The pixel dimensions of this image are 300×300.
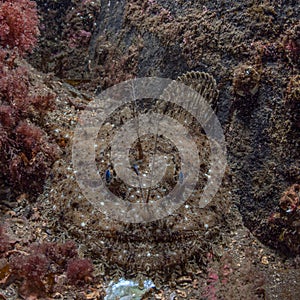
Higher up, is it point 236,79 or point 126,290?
point 236,79

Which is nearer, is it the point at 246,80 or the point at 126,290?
the point at 126,290

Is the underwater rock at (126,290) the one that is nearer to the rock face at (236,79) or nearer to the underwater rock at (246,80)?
the rock face at (236,79)

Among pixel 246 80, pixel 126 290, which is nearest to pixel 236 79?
pixel 246 80

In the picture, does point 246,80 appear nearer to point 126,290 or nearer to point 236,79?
point 236,79

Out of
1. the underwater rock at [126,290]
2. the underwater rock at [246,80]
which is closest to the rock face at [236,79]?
the underwater rock at [246,80]

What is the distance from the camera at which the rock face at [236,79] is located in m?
5.21

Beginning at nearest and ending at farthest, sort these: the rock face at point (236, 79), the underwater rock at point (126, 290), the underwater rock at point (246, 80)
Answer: the underwater rock at point (126, 290) < the rock face at point (236, 79) < the underwater rock at point (246, 80)

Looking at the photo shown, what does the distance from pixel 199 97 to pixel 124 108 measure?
1.48 metres

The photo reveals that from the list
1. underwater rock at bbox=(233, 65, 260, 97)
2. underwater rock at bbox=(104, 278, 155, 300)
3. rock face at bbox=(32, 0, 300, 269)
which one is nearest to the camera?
underwater rock at bbox=(104, 278, 155, 300)

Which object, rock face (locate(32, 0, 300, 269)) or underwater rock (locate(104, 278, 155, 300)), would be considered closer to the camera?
underwater rock (locate(104, 278, 155, 300))

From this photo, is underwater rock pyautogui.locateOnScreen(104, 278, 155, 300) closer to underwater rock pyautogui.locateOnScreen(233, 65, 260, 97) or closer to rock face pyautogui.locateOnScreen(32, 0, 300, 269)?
rock face pyautogui.locateOnScreen(32, 0, 300, 269)

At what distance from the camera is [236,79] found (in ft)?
19.3

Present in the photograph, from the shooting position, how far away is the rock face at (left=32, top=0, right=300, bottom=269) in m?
5.21

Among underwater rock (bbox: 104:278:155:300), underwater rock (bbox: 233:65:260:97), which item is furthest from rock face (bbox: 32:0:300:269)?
underwater rock (bbox: 104:278:155:300)
